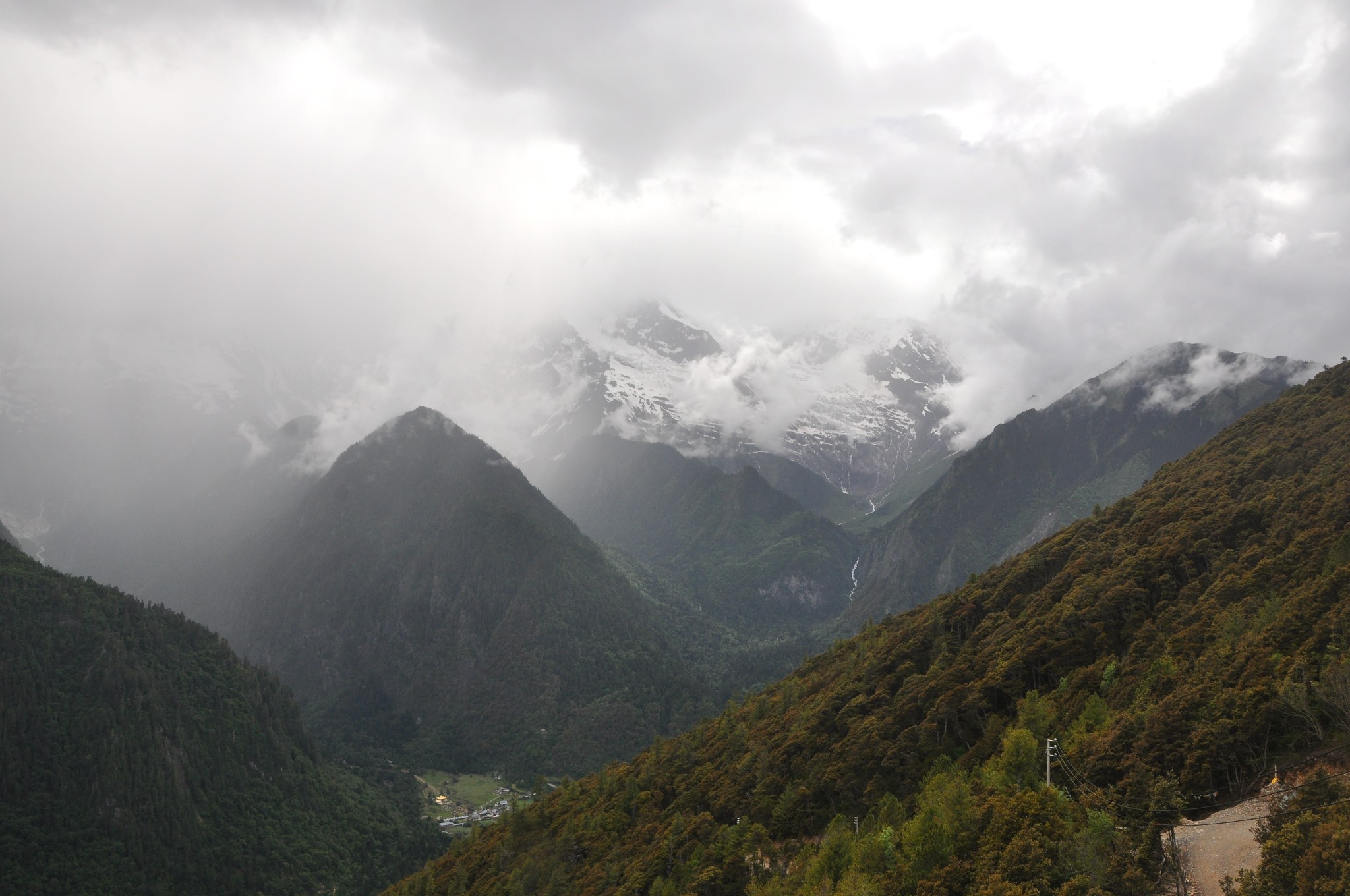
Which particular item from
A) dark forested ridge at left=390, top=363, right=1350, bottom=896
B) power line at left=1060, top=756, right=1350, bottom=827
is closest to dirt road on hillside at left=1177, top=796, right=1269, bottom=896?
power line at left=1060, top=756, right=1350, bottom=827

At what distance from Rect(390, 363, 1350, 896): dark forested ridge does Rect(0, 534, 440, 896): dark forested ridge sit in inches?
2451

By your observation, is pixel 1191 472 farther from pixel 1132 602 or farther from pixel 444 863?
pixel 444 863

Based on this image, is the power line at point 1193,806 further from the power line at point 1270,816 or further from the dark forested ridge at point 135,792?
the dark forested ridge at point 135,792

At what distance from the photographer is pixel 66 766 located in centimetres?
17088

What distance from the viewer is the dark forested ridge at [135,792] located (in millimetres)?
160375

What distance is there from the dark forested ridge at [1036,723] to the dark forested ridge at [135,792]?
204 feet

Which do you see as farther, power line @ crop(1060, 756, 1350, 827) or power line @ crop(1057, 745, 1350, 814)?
power line @ crop(1057, 745, 1350, 814)

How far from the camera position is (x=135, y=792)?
17138cm

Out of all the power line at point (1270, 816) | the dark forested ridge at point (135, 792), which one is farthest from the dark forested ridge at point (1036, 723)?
the dark forested ridge at point (135, 792)

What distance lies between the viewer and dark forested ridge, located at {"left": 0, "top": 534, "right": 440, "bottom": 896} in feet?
526

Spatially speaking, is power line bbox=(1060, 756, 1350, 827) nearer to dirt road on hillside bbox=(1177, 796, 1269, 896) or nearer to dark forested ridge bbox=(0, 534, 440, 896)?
dirt road on hillside bbox=(1177, 796, 1269, 896)

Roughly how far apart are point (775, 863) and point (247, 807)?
152 metres

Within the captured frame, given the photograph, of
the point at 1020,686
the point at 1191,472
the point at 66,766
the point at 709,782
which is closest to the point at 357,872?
the point at 66,766

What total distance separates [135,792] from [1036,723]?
174325 millimetres
